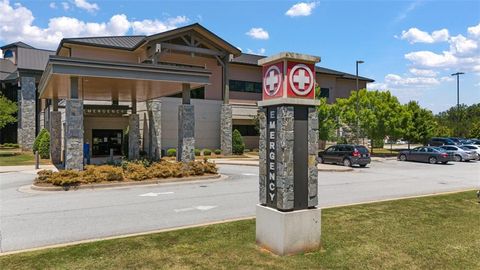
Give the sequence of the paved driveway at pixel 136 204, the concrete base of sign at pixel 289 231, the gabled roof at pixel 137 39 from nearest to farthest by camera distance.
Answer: the concrete base of sign at pixel 289 231 < the paved driveway at pixel 136 204 < the gabled roof at pixel 137 39

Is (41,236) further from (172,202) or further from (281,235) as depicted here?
(281,235)

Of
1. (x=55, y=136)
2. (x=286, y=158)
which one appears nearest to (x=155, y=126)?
(x=55, y=136)

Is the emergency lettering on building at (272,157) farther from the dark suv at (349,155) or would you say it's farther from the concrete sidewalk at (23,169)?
the dark suv at (349,155)

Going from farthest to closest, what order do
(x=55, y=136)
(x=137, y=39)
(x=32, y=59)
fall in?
(x=32, y=59) < (x=137, y=39) < (x=55, y=136)

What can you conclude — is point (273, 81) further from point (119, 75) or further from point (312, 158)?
point (119, 75)

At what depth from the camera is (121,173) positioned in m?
16.0

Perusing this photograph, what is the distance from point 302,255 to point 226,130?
2933cm

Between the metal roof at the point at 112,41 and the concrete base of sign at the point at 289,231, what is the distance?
27.7 meters

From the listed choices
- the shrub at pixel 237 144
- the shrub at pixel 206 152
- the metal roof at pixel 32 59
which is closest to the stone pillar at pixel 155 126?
the shrub at pixel 206 152

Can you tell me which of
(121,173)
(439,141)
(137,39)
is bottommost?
(121,173)

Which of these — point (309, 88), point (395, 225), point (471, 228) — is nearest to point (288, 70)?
point (309, 88)

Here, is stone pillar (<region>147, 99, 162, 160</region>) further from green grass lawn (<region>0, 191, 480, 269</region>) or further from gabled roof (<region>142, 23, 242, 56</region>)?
green grass lawn (<region>0, 191, 480, 269</region>)

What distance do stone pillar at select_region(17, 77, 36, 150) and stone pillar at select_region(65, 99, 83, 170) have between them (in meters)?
25.7

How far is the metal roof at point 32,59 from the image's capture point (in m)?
40.8
